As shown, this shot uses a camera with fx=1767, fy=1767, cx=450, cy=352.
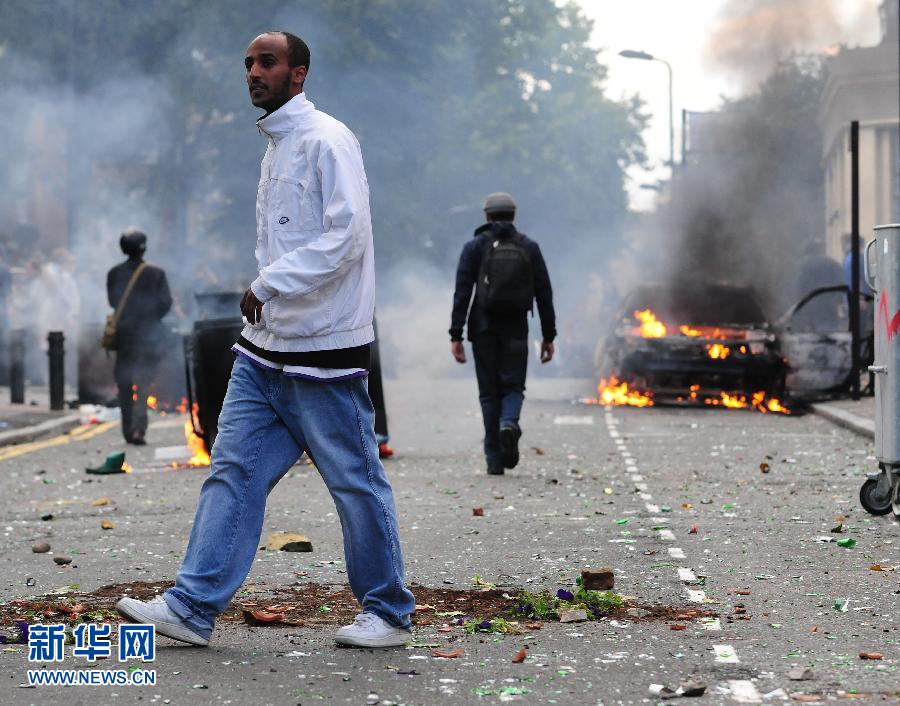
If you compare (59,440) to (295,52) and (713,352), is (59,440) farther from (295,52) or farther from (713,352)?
(295,52)

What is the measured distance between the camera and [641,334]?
66.3 ft

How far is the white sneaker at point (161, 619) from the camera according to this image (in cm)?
550

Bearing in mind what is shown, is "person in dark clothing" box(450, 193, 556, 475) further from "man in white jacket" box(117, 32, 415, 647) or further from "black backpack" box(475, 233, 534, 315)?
"man in white jacket" box(117, 32, 415, 647)

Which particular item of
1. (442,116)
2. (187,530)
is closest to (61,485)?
(187,530)

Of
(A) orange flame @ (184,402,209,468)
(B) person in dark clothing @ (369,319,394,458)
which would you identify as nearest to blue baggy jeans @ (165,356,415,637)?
(B) person in dark clothing @ (369,319,394,458)

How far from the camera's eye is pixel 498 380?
38.8 feet

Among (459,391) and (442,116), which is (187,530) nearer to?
(459,391)

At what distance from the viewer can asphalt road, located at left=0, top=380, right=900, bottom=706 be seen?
519 centimetres

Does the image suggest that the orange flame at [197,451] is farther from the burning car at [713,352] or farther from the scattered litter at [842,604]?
the burning car at [713,352]

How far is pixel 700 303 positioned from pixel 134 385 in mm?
8406

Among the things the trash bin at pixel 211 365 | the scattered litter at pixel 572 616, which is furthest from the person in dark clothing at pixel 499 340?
the scattered litter at pixel 572 616

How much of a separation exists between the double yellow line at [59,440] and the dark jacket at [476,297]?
4.33 m

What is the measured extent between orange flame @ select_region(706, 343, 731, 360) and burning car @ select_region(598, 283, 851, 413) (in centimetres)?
1

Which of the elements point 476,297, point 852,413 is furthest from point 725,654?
point 852,413
